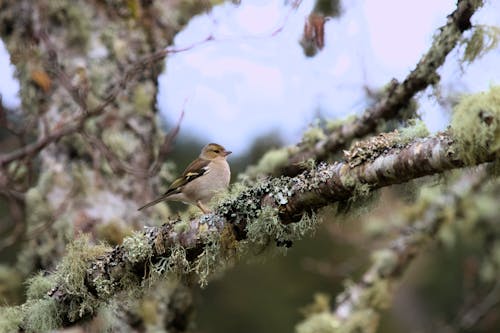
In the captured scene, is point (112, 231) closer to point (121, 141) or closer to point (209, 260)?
point (121, 141)

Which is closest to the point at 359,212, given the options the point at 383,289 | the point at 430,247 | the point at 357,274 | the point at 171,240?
the point at 171,240

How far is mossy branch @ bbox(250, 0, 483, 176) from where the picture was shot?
3361mm

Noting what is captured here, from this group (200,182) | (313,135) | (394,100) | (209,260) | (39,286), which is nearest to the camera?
(209,260)

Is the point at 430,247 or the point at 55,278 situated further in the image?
the point at 430,247

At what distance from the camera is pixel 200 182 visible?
4.43 meters

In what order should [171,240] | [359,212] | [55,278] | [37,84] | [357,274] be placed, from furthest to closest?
1. [357,274]
2. [37,84]
3. [55,278]
4. [171,240]
5. [359,212]

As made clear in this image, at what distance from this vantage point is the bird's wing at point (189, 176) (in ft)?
14.9

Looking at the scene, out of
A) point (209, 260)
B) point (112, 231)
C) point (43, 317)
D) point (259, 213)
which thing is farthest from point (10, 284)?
point (259, 213)

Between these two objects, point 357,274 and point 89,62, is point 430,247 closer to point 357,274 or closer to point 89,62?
point 89,62

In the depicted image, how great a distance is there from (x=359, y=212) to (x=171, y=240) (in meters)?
0.81

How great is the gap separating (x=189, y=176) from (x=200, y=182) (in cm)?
19

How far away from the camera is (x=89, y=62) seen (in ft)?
17.7

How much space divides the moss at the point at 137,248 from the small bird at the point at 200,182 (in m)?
1.24

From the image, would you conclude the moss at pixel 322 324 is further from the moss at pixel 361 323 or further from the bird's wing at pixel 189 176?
the bird's wing at pixel 189 176
